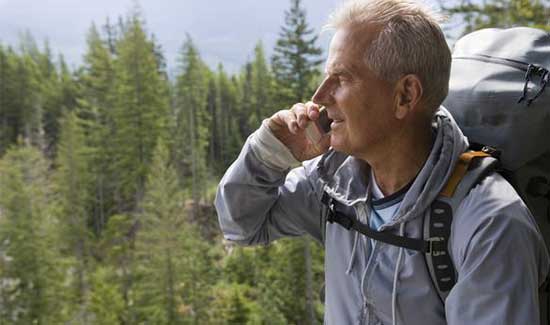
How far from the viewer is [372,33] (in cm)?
145

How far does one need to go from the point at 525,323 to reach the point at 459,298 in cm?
14

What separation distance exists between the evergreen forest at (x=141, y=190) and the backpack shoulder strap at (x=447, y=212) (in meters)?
3.45

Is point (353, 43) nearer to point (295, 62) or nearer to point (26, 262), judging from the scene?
point (26, 262)

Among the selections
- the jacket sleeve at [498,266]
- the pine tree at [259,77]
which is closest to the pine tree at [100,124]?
the pine tree at [259,77]

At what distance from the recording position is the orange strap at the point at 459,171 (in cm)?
133

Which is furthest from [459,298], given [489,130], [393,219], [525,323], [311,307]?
[311,307]

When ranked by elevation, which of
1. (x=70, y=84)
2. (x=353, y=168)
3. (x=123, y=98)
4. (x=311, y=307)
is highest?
(x=70, y=84)

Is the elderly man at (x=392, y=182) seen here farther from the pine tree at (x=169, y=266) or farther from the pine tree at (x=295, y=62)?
the pine tree at (x=295, y=62)

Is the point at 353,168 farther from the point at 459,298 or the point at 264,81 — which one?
the point at 264,81

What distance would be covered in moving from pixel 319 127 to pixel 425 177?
0.43 meters

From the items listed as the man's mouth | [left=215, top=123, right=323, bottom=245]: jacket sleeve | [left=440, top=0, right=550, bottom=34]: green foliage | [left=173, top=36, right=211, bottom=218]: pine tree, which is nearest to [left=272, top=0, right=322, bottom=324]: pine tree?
[left=173, top=36, right=211, bottom=218]: pine tree

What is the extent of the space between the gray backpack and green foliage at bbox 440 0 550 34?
3.02 m

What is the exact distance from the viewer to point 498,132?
147cm

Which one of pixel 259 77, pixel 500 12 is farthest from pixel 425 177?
pixel 259 77
